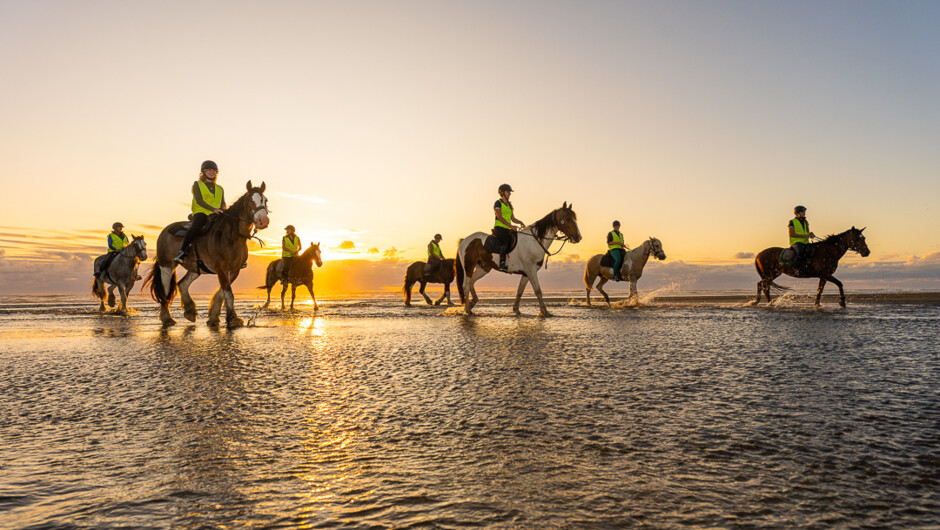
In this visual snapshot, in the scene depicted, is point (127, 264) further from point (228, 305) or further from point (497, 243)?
point (497, 243)

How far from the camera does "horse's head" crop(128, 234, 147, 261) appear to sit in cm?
1471

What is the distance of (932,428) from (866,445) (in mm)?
561

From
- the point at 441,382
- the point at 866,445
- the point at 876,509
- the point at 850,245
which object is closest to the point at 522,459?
the point at 876,509

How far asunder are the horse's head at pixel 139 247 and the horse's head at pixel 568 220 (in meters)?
11.1

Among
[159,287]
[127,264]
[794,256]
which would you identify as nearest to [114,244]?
[127,264]

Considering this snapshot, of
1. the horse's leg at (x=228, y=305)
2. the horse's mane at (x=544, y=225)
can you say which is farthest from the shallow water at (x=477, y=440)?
the horse's mane at (x=544, y=225)

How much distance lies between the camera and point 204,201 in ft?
29.5

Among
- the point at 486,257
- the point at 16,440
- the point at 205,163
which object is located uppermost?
the point at 205,163

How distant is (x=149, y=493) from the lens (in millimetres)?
1880

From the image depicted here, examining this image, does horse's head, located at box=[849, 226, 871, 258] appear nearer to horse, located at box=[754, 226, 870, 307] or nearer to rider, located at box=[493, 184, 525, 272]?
horse, located at box=[754, 226, 870, 307]

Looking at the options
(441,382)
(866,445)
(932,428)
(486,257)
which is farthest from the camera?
(486,257)

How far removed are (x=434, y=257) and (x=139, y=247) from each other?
9.02 metres

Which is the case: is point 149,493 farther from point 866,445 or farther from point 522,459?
point 866,445

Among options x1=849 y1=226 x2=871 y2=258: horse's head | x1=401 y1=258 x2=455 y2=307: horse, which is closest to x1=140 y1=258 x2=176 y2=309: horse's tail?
x1=401 y1=258 x2=455 y2=307: horse
